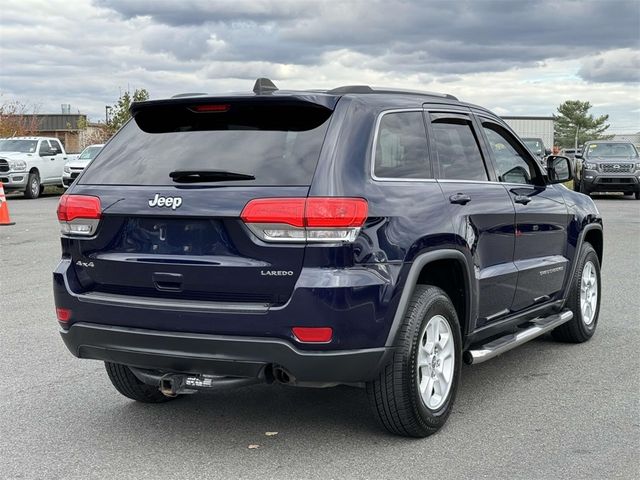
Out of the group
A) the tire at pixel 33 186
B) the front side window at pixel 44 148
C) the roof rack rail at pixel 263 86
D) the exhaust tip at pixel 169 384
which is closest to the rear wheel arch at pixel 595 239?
A: the roof rack rail at pixel 263 86

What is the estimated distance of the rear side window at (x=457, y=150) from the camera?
528 cm

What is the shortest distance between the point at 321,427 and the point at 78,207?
1.82m

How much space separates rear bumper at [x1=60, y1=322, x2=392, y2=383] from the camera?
4.19m

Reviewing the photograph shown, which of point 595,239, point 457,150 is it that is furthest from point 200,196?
point 595,239

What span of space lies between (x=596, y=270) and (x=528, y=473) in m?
3.61

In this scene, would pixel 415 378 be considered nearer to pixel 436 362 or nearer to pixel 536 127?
pixel 436 362

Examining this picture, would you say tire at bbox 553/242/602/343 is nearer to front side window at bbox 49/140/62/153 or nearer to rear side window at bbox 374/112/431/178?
rear side window at bbox 374/112/431/178

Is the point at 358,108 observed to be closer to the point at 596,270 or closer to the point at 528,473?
the point at 528,473

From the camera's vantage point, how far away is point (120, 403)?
552 cm

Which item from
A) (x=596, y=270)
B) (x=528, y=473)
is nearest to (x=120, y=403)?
(x=528, y=473)

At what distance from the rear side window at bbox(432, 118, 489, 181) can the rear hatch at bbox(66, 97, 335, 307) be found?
1042 millimetres

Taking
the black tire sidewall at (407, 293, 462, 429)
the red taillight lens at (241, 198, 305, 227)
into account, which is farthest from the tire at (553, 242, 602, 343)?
the red taillight lens at (241, 198, 305, 227)

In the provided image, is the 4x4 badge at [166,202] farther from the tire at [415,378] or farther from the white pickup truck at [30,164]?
the white pickup truck at [30,164]

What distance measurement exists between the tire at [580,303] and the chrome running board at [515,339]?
0.57 feet
